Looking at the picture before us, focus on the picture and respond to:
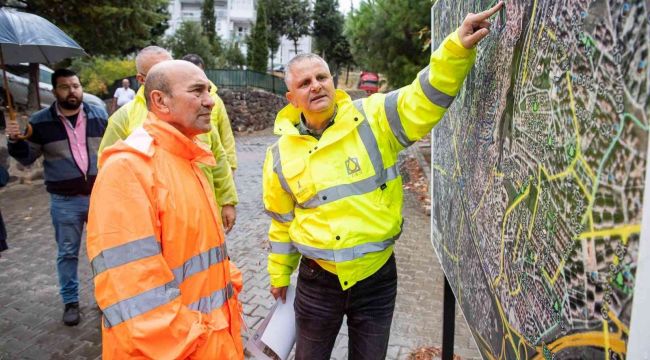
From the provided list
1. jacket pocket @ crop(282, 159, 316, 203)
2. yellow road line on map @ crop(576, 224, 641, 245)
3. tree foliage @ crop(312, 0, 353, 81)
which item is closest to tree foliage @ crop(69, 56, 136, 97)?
jacket pocket @ crop(282, 159, 316, 203)

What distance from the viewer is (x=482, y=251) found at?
5.50ft

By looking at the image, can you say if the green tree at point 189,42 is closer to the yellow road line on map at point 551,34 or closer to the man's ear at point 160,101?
the man's ear at point 160,101

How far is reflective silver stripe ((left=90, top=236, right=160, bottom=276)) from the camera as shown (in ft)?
5.24

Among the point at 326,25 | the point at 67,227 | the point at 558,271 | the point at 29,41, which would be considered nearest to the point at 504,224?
the point at 558,271

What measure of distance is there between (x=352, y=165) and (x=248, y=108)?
18.6 metres

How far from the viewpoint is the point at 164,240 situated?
5.74ft

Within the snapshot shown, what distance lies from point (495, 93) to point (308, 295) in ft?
4.29

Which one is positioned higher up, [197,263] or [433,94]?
[433,94]

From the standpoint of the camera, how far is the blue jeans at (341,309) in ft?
7.25

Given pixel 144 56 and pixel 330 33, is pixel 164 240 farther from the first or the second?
pixel 330 33

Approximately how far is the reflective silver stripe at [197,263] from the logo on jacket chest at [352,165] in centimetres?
66

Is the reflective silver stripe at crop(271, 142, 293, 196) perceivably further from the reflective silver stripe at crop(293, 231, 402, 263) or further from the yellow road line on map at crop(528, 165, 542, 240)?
the yellow road line on map at crop(528, 165, 542, 240)

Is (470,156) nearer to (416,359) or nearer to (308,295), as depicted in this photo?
(308,295)

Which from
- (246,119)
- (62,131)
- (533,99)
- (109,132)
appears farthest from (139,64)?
(246,119)
